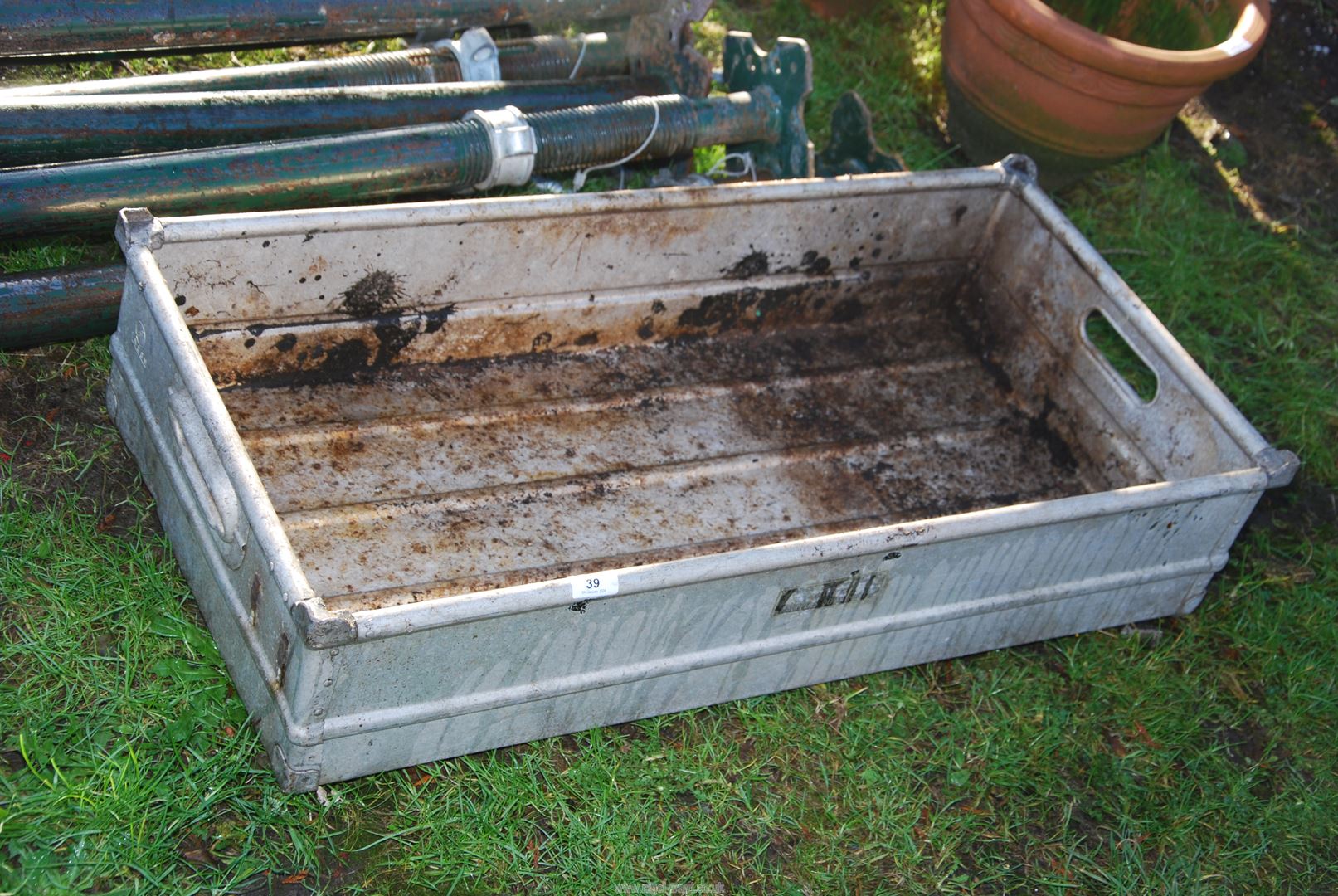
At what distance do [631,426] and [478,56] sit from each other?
1.18m

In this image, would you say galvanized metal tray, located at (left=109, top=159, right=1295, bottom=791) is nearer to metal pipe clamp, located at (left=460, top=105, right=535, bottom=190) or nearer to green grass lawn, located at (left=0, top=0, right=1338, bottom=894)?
green grass lawn, located at (left=0, top=0, right=1338, bottom=894)

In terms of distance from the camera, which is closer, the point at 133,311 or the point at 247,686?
the point at 247,686

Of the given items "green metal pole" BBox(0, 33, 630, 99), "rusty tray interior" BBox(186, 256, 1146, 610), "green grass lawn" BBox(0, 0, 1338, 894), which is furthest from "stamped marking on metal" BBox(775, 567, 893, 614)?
"green metal pole" BBox(0, 33, 630, 99)

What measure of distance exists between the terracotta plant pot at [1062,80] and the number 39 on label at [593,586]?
249 centimetres

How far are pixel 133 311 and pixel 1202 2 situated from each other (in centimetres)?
347

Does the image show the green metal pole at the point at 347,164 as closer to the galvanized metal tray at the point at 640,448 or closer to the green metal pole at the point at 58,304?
the green metal pole at the point at 58,304

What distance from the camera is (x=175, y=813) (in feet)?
8.22

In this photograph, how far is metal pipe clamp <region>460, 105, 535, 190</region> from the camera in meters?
3.46

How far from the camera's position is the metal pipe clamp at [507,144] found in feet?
11.3

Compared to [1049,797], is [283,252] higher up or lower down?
higher up

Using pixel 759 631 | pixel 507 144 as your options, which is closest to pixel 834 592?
pixel 759 631

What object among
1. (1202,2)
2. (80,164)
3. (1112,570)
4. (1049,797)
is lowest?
(1049,797)

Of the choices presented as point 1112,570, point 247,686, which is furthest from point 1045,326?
point 247,686

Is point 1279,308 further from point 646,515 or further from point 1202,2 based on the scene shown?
point 646,515
